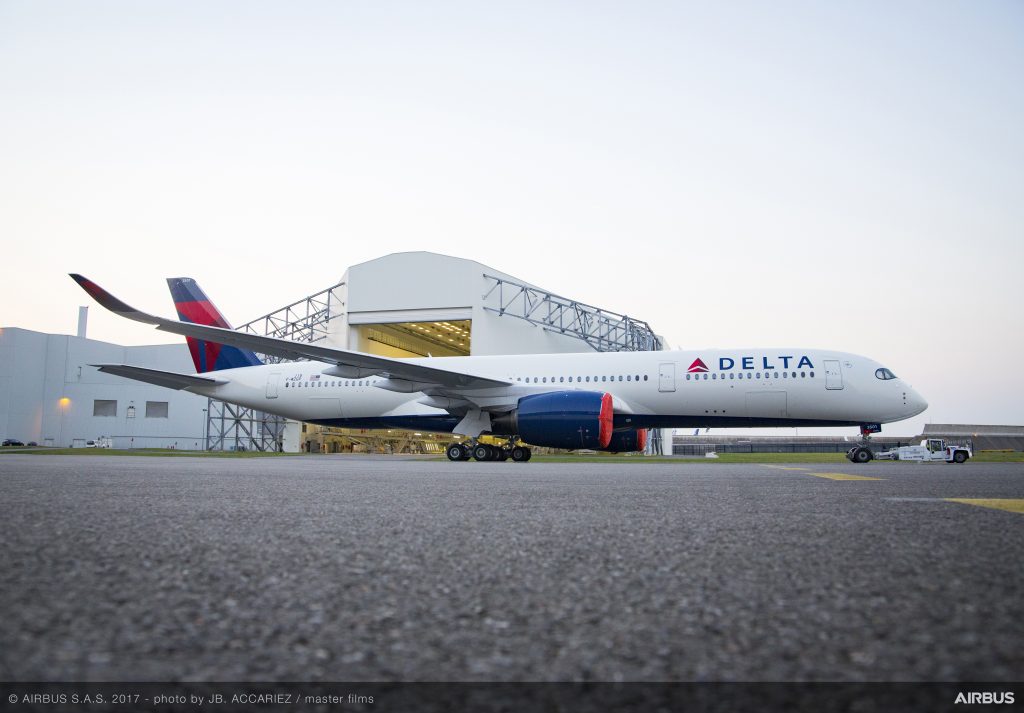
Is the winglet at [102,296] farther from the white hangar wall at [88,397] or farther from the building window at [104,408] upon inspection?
the building window at [104,408]

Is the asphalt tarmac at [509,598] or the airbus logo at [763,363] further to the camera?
the airbus logo at [763,363]

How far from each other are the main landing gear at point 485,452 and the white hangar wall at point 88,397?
A: 32025mm

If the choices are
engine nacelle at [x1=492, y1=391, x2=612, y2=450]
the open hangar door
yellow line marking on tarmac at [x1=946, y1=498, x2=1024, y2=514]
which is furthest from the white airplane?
the open hangar door

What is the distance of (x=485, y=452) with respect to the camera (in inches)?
657

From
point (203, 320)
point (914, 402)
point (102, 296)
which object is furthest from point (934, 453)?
point (102, 296)

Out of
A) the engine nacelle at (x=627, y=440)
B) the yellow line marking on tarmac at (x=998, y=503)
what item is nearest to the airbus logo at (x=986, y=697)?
the yellow line marking on tarmac at (x=998, y=503)

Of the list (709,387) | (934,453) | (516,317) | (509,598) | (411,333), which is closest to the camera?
(509,598)

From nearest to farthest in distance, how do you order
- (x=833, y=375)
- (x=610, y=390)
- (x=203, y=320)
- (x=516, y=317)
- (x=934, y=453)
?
(x=833, y=375)
(x=610, y=390)
(x=203, y=320)
(x=934, y=453)
(x=516, y=317)

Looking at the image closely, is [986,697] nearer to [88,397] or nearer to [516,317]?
[516,317]

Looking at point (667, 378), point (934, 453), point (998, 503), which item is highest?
point (667, 378)

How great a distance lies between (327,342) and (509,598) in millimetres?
31591

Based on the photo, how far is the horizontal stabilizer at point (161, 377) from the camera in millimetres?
15378

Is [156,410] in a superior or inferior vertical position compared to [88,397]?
inferior

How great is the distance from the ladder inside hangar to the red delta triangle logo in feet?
44.5
